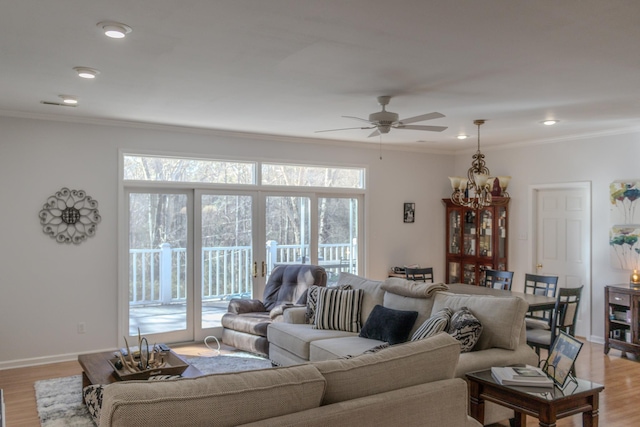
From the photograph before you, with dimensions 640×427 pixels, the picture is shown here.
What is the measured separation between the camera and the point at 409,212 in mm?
8016

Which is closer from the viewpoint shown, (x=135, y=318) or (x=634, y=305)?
(x=634, y=305)

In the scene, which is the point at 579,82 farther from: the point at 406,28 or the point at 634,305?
the point at 634,305

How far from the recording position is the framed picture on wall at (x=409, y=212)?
7988mm

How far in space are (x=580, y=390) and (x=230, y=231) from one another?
4699 millimetres

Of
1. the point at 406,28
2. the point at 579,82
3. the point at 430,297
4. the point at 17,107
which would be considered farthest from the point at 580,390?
the point at 17,107

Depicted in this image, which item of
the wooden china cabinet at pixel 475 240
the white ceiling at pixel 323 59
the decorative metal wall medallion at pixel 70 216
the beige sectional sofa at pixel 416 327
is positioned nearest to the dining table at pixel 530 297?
the beige sectional sofa at pixel 416 327

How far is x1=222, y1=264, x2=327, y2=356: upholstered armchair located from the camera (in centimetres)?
561

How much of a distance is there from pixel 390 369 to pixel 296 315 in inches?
123

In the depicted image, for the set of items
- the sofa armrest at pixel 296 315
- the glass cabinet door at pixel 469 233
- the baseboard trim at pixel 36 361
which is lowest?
the baseboard trim at pixel 36 361

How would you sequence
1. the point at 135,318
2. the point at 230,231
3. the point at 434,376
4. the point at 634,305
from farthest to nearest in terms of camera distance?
the point at 230,231
the point at 135,318
the point at 634,305
the point at 434,376

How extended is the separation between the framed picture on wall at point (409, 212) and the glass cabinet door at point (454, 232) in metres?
0.67

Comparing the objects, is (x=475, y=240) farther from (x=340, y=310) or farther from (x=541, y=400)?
(x=541, y=400)

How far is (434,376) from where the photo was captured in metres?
2.28

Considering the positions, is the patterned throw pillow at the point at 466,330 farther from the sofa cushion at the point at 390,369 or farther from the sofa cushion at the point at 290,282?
the sofa cushion at the point at 290,282
